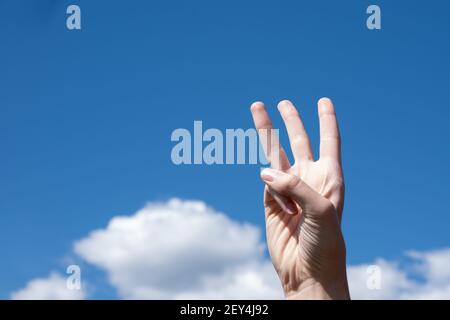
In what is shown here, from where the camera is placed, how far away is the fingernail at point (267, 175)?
5.48 metres

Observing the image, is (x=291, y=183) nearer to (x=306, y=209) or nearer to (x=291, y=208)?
(x=306, y=209)

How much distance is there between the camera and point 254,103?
624cm

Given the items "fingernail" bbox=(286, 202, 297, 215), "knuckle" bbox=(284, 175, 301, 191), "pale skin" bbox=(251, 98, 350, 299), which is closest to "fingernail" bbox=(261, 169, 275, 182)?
"pale skin" bbox=(251, 98, 350, 299)

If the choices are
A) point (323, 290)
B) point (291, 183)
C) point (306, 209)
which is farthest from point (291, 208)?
point (323, 290)

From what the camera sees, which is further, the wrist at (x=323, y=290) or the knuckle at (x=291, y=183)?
the wrist at (x=323, y=290)

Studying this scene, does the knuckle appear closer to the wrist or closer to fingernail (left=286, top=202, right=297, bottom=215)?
fingernail (left=286, top=202, right=297, bottom=215)

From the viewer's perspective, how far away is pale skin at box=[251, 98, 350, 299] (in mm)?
5363

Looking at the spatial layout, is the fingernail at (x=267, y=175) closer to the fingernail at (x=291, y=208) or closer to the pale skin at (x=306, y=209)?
the pale skin at (x=306, y=209)

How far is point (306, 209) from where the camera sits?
5352 millimetres

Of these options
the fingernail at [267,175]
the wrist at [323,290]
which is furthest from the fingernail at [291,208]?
the wrist at [323,290]
